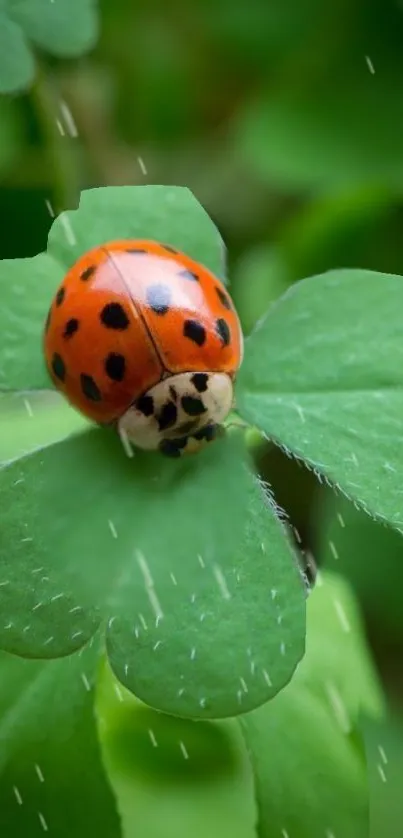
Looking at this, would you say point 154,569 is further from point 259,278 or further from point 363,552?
point 259,278

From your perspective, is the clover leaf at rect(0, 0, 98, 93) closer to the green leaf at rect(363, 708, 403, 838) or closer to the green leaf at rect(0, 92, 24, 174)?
the green leaf at rect(0, 92, 24, 174)

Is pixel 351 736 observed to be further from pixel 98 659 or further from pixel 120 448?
pixel 120 448

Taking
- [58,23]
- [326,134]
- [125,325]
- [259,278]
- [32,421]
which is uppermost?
[58,23]

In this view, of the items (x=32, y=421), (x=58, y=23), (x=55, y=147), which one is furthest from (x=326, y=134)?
(x=32, y=421)

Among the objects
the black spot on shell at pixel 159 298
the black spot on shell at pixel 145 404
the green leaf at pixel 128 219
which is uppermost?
the green leaf at pixel 128 219

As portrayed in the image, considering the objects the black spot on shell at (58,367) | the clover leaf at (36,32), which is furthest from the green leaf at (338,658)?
the clover leaf at (36,32)

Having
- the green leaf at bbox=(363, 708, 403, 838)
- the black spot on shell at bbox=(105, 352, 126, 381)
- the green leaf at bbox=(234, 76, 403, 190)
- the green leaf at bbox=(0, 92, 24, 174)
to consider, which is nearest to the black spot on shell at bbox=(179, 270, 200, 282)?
the black spot on shell at bbox=(105, 352, 126, 381)

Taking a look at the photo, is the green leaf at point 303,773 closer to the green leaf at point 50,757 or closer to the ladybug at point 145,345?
the green leaf at point 50,757
